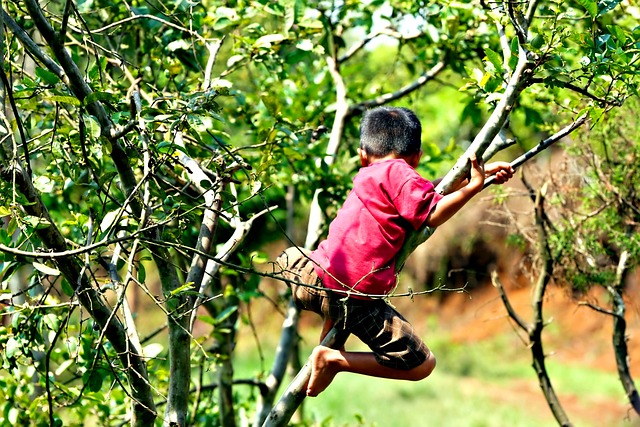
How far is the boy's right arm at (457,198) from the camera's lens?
7.86ft

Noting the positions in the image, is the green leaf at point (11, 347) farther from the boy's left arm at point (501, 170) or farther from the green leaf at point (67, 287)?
the boy's left arm at point (501, 170)

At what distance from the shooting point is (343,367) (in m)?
2.71

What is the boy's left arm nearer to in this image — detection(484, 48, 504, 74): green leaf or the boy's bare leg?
detection(484, 48, 504, 74): green leaf

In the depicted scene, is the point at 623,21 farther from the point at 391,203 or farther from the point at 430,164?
the point at 391,203

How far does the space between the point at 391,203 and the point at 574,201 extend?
195 cm

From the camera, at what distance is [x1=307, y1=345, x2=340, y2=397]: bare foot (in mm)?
2584

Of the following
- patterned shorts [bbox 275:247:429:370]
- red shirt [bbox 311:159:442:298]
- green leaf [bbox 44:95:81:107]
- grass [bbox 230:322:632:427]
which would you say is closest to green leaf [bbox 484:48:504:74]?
red shirt [bbox 311:159:442:298]

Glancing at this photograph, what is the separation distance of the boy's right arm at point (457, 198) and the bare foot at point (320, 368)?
1.64ft

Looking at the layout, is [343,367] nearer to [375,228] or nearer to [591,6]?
[375,228]

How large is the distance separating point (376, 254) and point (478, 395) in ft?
31.3

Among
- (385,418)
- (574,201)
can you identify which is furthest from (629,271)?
(385,418)

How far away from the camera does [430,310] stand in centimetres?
1653

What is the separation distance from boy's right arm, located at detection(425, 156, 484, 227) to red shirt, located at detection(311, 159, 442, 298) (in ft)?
0.22

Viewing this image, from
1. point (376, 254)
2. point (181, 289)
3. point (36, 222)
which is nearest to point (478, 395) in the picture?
point (376, 254)
